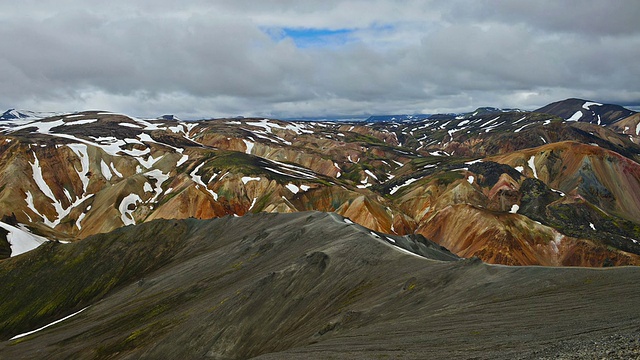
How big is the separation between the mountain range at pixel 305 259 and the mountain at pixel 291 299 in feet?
0.66

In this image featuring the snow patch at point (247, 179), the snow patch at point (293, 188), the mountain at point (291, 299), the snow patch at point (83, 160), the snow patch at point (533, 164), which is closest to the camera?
the mountain at point (291, 299)

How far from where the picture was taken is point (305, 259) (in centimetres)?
4759

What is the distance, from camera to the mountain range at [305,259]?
27.2 metres

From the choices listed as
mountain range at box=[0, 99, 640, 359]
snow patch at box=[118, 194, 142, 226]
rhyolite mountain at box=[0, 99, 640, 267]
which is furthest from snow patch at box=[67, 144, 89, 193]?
snow patch at box=[118, 194, 142, 226]

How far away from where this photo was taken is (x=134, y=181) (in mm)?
150750

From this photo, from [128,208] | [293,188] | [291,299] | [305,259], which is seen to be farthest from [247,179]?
[291,299]

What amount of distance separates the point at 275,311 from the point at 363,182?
14363 cm

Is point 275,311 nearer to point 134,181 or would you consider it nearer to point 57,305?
point 57,305

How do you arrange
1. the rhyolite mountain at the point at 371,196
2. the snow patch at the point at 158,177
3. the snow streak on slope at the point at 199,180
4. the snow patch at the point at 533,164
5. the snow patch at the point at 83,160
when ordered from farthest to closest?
the snow patch at the point at 533,164, the snow patch at the point at 83,160, the snow patch at the point at 158,177, the snow streak on slope at the point at 199,180, the rhyolite mountain at the point at 371,196

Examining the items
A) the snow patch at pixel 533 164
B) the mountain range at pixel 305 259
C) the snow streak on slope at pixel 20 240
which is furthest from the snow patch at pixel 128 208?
the snow patch at pixel 533 164

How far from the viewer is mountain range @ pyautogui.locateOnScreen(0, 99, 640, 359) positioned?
27.2 metres

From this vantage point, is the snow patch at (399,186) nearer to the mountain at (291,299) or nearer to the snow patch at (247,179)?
the snow patch at (247,179)

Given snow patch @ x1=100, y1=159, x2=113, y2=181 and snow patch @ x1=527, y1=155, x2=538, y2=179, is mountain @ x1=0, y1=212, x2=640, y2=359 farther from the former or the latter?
snow patch @ x1=527, y1=155, x2=538, y2=179

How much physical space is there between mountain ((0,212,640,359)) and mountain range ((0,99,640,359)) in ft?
0.66
